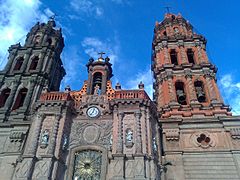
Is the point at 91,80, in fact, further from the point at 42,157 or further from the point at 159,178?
the point at 159,178

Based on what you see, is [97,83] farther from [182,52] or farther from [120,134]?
[182,52]

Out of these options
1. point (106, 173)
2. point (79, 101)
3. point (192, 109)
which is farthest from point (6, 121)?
point (192, 109)

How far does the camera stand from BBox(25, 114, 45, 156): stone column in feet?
68.1

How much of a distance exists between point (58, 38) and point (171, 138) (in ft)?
70.0

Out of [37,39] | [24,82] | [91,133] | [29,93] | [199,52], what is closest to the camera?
[91,133]

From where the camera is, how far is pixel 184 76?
29.8 meters

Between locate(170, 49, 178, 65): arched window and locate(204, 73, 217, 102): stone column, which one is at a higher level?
locate(170, 49, 178, 65): arched window

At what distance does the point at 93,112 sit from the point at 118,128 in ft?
10.3

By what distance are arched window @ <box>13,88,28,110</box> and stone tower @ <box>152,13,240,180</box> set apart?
14132 mm

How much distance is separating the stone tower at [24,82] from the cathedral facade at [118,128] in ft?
0.34

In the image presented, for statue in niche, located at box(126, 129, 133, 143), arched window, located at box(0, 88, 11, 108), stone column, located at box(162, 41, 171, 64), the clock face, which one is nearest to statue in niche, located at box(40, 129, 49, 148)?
the clock face

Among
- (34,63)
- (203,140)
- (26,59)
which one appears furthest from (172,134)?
(26,59)

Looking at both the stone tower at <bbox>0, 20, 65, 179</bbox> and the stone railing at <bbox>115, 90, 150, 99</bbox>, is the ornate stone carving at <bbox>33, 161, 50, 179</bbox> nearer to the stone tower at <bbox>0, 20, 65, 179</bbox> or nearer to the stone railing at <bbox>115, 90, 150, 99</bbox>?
the stone tower at <bbox>0, 20, 65, 179</bbox>

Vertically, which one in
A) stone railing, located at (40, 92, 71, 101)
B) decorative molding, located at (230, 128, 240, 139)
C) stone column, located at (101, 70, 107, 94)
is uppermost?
stone column, located at (101, 70, 107, 94)
